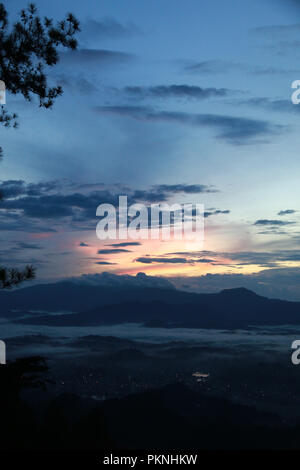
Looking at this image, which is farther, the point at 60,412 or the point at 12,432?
the point at 60,412

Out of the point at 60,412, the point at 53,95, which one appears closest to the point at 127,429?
the point at 60,412

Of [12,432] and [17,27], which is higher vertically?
[17,27]

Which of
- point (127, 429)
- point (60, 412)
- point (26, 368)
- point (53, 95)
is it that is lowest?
point (127, 429)

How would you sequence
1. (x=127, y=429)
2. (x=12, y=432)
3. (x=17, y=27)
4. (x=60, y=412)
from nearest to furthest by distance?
(x=17, y=27), (x=12, y=432), (x=60, y=412), (x=127, y=429)

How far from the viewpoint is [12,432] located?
1933cm

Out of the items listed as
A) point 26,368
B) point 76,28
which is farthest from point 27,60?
point 26,368
